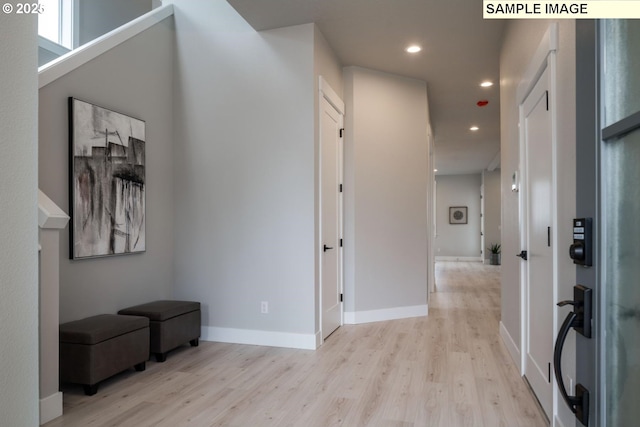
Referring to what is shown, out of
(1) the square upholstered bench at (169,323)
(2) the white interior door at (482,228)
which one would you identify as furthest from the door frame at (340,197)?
(2) the white interior door at (482,228)

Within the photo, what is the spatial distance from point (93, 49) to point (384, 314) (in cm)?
389

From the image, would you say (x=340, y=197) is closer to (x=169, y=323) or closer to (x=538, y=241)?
(x=169, y=323)

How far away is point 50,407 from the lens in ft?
7.84

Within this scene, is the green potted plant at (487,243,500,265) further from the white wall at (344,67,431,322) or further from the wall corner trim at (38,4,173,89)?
the wall corner trim at (38,4,173,89)

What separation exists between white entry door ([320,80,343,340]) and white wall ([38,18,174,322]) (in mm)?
1535

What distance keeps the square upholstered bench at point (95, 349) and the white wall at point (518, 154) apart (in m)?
2.70

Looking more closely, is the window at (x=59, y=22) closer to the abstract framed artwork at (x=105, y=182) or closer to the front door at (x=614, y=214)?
the abstract framed artwork at (x=105, y=182)

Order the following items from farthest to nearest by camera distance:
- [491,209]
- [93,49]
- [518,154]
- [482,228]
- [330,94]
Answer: [482,228], [491,209], [330,94], [93,49], [518,154]

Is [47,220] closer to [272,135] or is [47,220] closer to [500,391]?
[272,135]

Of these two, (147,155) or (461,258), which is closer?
(147,155)

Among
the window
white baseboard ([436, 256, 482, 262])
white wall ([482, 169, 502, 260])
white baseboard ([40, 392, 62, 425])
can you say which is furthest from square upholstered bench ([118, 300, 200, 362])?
white baseboard ([436, 256, 482, 262])

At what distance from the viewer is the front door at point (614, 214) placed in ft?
3.02

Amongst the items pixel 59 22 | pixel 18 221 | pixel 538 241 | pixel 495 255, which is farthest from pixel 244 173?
pixel 495 255

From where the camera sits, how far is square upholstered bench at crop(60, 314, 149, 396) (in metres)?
2.69
